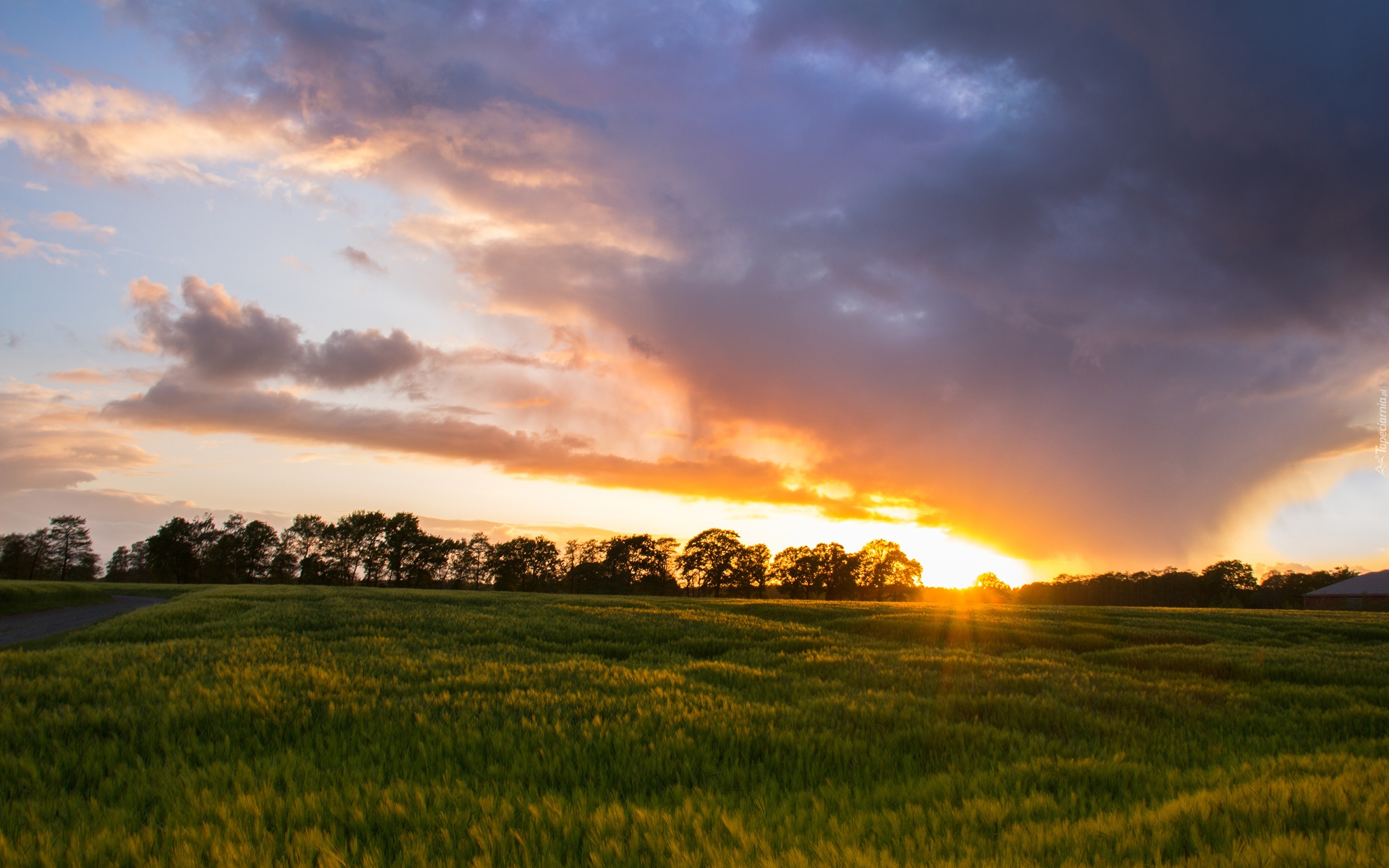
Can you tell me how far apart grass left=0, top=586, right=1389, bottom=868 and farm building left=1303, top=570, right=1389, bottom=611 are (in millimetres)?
112244

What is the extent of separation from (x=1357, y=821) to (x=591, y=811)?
16.1ft

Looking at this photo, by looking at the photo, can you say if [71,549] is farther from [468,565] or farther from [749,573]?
[749,573]

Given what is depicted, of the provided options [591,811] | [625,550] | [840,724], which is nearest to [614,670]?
[840,724]

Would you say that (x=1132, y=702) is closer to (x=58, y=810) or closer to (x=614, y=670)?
(x=614, y=670)

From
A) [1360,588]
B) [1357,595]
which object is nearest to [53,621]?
[1357,595]

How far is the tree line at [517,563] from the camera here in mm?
115750

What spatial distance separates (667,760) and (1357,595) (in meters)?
129

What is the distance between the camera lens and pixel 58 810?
439 cm

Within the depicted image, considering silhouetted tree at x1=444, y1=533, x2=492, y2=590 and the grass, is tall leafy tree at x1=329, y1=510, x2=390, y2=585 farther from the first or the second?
the grass

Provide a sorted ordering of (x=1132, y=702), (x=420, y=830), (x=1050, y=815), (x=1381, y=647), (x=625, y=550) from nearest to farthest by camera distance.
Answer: (x=420, y=830) < (x=1050, y=815) < (x=1132, y=702) < (x=1381, y=647) < (x=625, y=550)

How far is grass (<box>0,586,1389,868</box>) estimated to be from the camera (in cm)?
369

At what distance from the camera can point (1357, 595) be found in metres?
90.4

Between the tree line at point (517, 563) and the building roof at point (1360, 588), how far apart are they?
191 ft

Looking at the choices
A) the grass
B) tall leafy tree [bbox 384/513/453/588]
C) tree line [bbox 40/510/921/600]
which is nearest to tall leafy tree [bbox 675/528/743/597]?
tree line [bbox 40/510/921/600]
